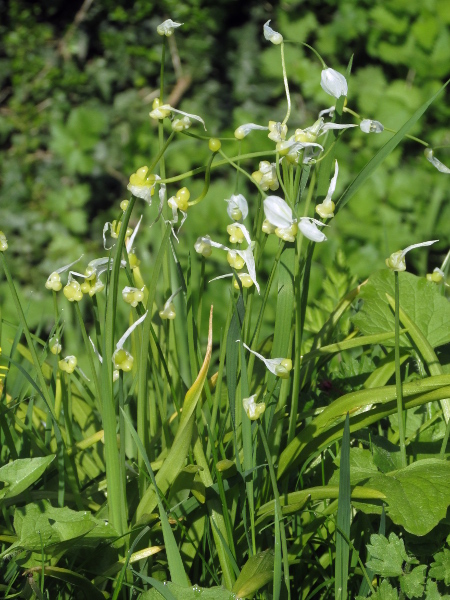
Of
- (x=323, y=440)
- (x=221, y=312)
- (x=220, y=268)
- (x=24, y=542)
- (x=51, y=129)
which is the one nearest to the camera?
(x=24, y=542)

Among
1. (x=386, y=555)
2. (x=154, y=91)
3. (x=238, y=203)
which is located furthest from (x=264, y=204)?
(x=154, y=91)

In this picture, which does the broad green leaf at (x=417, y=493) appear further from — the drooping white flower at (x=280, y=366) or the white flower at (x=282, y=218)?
the white flower at (x=282, y=218)

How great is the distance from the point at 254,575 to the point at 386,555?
0.16m

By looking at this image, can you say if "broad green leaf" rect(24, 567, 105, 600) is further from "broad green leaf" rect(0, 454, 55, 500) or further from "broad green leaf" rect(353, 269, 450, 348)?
"broad green leaf" rect(353, 269, 450, 348)

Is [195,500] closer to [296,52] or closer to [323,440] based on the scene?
[323,440]

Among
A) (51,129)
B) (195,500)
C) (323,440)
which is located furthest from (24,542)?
(51,129)

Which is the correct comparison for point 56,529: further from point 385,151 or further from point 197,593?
point 385,151

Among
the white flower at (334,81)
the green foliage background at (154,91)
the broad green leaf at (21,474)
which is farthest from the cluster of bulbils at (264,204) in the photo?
the green foliage background at (154,91)

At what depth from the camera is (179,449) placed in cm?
90

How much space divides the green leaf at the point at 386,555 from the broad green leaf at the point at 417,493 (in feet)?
0.11

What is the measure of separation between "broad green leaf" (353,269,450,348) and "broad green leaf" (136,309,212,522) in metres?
0.34

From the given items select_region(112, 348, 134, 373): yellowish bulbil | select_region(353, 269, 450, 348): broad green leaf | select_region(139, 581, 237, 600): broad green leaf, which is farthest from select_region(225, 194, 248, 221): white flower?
select_region(139, 581, 237, 600): broad green leaf

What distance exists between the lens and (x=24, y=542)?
0.87 meters

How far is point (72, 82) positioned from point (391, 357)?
2337mm
